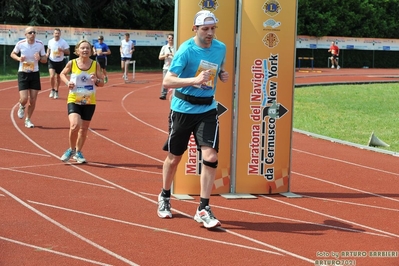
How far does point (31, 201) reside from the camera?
934 cm

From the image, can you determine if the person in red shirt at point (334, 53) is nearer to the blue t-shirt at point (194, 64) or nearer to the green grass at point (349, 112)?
the green grass at point (349, 112)

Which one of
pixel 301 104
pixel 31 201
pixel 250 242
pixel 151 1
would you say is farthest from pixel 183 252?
pixel 151 1

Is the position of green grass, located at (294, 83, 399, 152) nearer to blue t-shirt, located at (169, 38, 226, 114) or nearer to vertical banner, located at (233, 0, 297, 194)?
vertical banner, located at (233, 0, 297, 194)

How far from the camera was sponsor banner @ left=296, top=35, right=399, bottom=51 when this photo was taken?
5256cm

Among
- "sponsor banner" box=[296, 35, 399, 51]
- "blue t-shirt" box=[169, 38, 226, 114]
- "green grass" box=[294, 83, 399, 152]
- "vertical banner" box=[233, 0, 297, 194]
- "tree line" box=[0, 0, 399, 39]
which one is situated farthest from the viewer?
"sponsor banner" box=[296, 35, 399, 51]

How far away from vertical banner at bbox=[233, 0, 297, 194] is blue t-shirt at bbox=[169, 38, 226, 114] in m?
1.58

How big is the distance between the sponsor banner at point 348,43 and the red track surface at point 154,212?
38178 mm

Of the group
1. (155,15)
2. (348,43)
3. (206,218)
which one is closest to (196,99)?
(206,218)

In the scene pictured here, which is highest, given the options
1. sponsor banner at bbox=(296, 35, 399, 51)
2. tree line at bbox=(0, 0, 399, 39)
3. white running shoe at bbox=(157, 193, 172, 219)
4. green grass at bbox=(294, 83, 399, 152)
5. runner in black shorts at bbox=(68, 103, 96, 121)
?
tree line at bbox=(0, 0, 399, 39)

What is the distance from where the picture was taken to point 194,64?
27.3 ft

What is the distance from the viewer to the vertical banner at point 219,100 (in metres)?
9.57

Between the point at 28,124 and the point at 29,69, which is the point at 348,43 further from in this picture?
the point at 28,124

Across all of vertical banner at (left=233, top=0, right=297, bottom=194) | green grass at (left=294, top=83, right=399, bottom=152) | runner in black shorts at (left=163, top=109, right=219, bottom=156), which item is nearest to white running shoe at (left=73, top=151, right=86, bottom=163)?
vertical banner at (left=233, top=0, right=297, bottom=194)

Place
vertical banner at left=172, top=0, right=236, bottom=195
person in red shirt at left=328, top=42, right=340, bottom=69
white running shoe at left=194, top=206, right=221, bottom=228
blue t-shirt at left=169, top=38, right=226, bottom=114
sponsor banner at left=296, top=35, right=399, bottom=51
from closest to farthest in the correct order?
white running shoe at left=194, top=206, right=221, bottom=228 → blue t-shirt at left=169, top=38, right=226, bottom=114 → vertical banner at left=172, top=0, right=236, bottom=195 → person in red shirt at left=328, top=42, right=340, bottom=69 → sponsor banner at left=296, top=35, right=399, bottom=51
